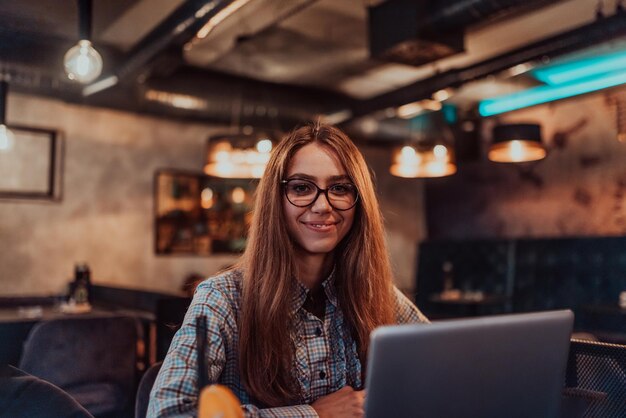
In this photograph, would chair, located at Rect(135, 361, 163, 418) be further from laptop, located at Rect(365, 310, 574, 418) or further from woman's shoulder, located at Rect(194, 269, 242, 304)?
laptop, located at Rect(365, 310, 574, 418)

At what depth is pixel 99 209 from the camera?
6.37 m

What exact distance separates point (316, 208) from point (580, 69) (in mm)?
5978

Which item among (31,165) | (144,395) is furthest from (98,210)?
(144,395)

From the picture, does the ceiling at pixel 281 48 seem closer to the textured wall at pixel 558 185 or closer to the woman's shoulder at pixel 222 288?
the textured wall at pixel 558 185

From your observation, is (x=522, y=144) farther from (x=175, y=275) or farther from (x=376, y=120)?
(x=175, y=275)

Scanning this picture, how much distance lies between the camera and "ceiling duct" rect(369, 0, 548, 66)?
3693mm

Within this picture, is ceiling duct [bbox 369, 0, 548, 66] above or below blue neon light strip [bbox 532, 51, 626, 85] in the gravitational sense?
below

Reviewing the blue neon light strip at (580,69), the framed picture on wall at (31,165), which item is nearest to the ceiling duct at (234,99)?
the framed picture on wall at (31,165)

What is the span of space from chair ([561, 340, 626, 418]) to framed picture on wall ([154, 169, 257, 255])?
18.0ft

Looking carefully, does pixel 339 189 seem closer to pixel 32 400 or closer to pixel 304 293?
A: pixel 304 293

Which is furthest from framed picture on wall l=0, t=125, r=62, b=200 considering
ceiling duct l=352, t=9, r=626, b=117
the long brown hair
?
the long brown hair

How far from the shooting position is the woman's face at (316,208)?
4.82 feet

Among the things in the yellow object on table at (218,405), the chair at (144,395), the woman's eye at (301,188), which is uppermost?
the woman's eye at (301,188)

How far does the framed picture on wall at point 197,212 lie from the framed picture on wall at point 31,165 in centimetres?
114
